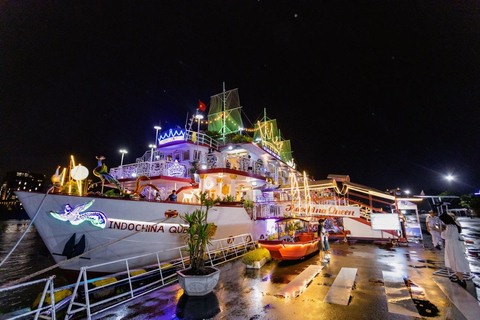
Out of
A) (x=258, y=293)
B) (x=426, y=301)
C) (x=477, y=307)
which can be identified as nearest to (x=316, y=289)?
(x=258, y=293)

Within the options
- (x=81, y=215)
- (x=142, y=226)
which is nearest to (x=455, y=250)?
(x=142, y=226)

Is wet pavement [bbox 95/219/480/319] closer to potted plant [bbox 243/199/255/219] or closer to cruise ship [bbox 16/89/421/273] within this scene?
cruise ship [bbox 16/89/421/273]

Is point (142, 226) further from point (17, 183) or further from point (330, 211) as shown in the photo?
point (17, 183)

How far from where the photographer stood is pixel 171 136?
1775cm

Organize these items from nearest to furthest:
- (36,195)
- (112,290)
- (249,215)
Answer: (36,195), (112,290), (249,215)

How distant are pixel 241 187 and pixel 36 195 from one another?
15.8 meters

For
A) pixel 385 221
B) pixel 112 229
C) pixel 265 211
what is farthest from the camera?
pixel 265 211

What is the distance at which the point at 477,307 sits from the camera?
5324 mm

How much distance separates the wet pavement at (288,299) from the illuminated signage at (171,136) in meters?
11.0

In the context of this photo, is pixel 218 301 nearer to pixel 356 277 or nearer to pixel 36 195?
pixel 356 277

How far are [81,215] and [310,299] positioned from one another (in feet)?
28.2

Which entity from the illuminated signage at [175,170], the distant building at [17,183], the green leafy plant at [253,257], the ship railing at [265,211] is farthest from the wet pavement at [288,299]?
the distant building at [17,183]

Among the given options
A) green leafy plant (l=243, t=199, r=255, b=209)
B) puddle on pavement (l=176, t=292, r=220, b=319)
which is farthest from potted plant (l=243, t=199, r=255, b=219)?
puddle on pavement (l=176, t=292, r=220, b=319)

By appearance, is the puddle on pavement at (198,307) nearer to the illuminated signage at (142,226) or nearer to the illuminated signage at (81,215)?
the illuminated signage at (142,226)
